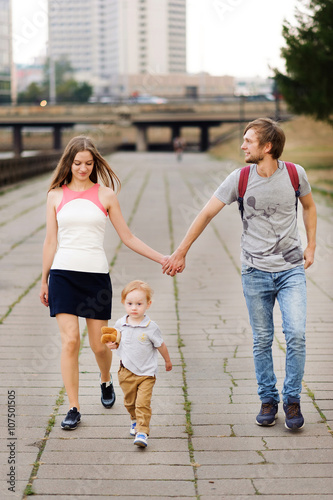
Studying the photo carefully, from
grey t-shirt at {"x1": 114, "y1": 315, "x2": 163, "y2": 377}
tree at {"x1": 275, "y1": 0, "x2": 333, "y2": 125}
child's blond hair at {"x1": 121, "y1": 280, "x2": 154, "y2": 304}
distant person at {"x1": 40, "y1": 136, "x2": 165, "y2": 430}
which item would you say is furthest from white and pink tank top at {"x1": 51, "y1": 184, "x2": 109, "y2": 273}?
tree at {"x1": 275, "y1": 0, "x2": 333, "y2": 125}

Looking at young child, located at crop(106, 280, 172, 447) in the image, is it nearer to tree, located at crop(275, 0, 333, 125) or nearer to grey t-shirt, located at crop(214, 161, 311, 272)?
grey t-shirt, located at crop(214, 161, 311, 272)

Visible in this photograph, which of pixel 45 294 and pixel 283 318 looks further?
pixel 45 294

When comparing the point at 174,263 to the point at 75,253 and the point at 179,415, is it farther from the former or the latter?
the point at 179,415

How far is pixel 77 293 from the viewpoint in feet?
15.4

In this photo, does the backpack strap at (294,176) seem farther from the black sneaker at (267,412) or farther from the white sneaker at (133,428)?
the white sneaker at (133,428)

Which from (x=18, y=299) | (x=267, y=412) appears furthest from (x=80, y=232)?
(x=18, y=299)

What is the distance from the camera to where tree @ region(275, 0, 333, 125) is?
2919cm

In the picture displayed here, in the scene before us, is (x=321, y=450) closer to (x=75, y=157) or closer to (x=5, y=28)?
(x=75, y=157)

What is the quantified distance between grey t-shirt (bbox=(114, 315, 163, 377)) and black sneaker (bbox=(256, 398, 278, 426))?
2.42 ft

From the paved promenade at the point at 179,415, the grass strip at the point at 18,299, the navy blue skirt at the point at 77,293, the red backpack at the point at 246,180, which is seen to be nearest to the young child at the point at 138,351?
the paved promenade at the point at 179,415

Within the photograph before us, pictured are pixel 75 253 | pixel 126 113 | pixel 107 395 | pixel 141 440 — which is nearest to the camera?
pixel 141 440

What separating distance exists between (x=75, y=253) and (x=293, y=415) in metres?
1.54

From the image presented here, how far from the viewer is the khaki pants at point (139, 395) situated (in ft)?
14.3

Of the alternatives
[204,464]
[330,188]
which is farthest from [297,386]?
[330,188]
